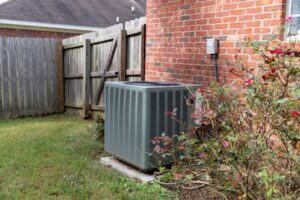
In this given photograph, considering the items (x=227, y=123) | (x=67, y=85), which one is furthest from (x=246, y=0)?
(x=67, y=85)

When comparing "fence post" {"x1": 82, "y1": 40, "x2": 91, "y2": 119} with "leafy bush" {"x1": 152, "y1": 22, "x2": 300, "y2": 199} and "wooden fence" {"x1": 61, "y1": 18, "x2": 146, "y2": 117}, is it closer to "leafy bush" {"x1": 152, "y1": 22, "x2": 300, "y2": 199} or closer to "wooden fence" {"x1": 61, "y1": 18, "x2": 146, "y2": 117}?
"wooden fence" {"x1": 61, "y1": 18, "x2": 146, "y2": 117}

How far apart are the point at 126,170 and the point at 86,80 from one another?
4379 mm

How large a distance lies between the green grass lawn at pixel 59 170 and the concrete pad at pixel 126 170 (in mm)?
89

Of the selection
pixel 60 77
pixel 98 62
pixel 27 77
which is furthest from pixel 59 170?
pixel 60 77

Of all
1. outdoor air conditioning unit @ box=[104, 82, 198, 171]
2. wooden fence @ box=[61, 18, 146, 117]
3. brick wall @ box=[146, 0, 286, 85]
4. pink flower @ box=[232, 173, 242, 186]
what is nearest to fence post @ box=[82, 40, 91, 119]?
wooden fence @ box=[61, 18, 146, 117]

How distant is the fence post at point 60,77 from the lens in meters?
9.02

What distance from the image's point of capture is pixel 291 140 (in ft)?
8.25

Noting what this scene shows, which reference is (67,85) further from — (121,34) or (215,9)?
(215,9)

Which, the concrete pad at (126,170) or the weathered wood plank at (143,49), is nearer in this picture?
the concrete pad at (126,170)

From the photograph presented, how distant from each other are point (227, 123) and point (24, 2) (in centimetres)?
1424

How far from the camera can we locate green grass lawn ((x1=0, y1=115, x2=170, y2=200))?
3.47m

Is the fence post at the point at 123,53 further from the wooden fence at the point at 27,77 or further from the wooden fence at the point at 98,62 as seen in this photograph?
the wooden fence at the point at 27,77

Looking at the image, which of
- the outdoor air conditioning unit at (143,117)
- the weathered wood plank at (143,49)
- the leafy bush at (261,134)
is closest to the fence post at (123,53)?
the weathered wood plank at (143,49)

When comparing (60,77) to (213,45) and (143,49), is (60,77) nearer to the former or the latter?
(143,49)
